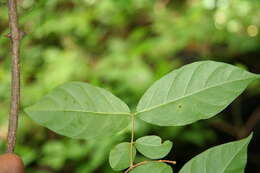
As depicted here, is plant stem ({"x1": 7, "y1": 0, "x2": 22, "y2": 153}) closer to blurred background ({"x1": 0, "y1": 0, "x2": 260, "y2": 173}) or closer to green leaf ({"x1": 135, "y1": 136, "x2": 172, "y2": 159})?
green leaf ({"x1": 135, "y1": 136, "x2": 172, "y2": 159})

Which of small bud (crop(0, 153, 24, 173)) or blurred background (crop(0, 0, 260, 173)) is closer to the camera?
small bud (crop(0, 153, 24, 173))

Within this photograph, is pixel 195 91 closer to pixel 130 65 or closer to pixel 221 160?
pixel 221 160

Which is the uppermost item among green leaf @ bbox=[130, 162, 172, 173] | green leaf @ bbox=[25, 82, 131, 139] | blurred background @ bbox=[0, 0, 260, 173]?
green leaf @ bbox=[25, 82, 131, 139]

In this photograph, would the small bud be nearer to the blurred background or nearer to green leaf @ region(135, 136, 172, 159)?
green leaf @ region(135, 136, 172, 159)

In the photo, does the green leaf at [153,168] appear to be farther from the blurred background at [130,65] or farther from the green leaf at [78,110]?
the blurred background at [130,65]

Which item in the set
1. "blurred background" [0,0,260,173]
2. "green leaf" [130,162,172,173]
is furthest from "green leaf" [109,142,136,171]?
"blurred background" [0,0,260,173]

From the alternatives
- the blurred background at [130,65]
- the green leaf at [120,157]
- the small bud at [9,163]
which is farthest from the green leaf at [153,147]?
the blurred background at [130,65]

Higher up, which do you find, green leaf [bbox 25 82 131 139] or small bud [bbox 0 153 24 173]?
green leaf [bbox 25 82 131 139]
